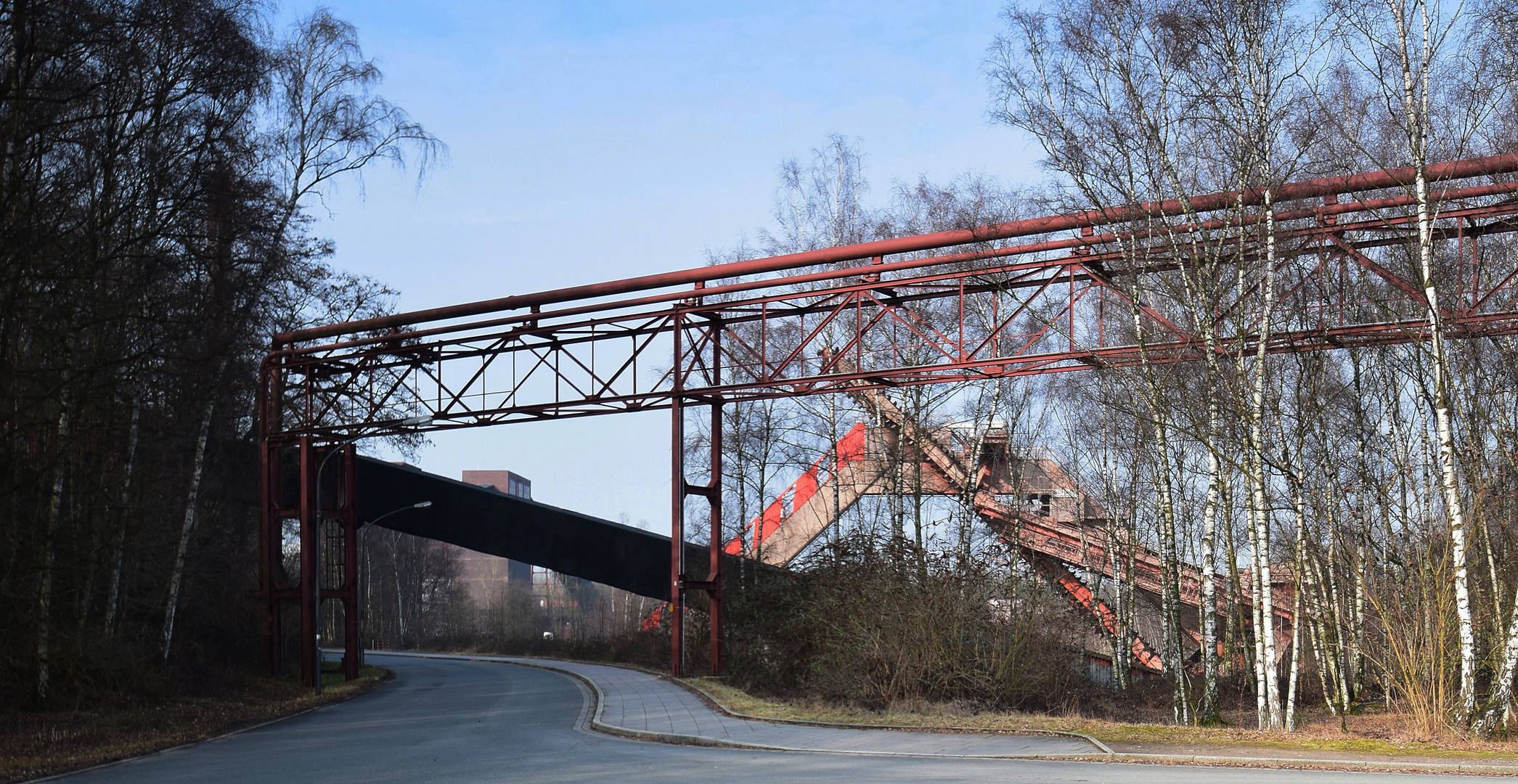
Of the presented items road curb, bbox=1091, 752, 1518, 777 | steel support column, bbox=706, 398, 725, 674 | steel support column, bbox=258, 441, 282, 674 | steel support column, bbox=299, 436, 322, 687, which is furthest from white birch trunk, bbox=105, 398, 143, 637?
road curb, bbox=1091, 752, 1518, 777

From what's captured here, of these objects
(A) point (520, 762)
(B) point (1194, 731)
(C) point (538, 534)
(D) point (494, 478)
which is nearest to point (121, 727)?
(A) point (520, 762)

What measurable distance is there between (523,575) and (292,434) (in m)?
110

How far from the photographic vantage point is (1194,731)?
14.1 metres

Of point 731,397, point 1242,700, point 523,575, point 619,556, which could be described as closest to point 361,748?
point 731,397

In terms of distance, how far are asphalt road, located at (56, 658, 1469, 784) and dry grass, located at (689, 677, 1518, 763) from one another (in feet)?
4.73

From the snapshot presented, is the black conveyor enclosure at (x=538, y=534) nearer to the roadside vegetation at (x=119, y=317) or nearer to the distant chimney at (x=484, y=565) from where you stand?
the roadside vegetation at (x=119, y=317)

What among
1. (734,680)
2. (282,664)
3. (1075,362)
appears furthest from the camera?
(282,664)

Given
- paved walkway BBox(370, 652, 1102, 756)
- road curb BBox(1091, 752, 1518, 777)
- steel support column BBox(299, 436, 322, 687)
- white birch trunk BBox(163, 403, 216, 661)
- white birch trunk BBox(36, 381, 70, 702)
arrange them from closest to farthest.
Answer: road curb BBox(1091, 752, 1518, 777)
paved walkway BBox(370, 652, 1102, 756)
white birch trunk BBox(36, 381, 70, 702)
white birch trunk BBox(163, 403, 216, 661)
steel support column BBox(299, 436, 322, 687)

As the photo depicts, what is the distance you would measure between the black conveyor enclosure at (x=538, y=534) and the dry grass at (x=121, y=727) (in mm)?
9453

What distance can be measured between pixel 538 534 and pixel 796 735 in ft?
70.3

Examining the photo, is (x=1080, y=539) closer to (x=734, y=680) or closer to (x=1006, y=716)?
(x=734, y=680)

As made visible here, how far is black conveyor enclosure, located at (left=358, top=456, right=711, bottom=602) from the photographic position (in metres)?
35.0

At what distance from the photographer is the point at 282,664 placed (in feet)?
104

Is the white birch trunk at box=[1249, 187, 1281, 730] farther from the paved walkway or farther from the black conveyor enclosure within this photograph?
the black conveyor enclosure
